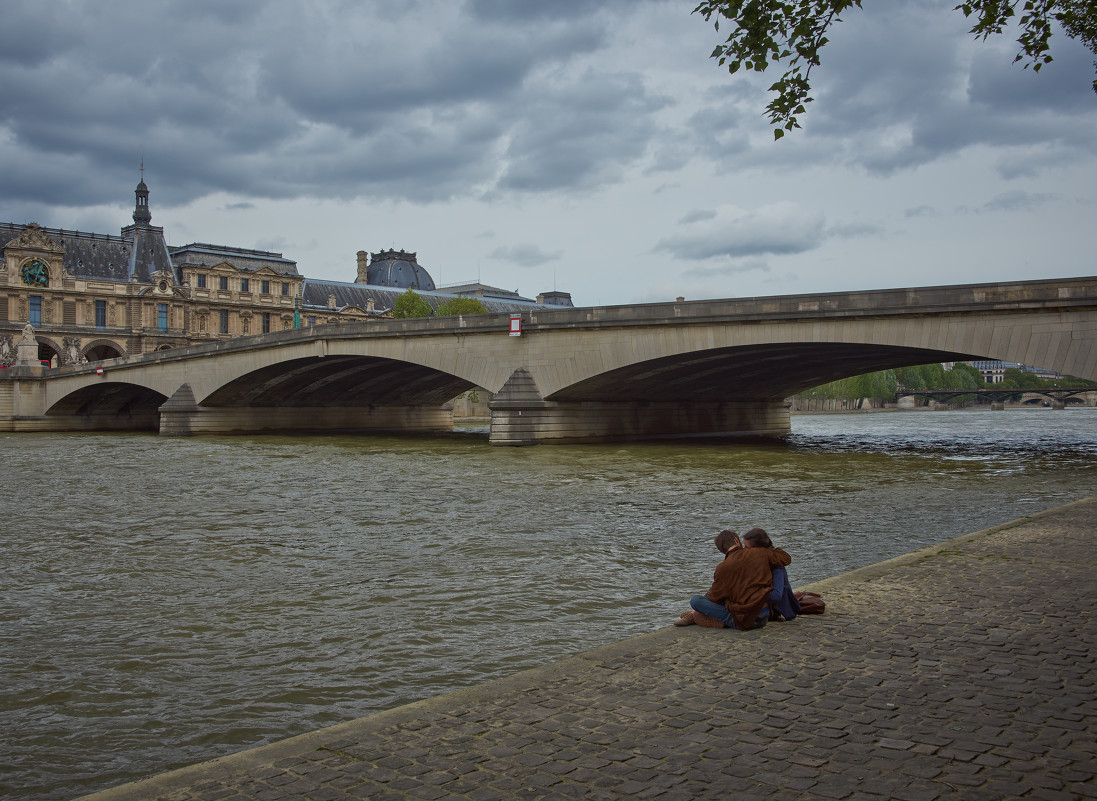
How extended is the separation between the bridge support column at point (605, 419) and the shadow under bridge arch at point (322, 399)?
985 cm

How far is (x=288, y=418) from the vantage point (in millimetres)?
56750

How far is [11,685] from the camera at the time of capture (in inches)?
296

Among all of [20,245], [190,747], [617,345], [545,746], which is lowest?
[190,747]

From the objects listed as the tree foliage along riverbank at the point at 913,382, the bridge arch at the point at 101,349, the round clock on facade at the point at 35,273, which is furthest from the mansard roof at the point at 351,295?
the tree foliage along riverbank at the point at 913,382

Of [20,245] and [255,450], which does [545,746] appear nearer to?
[255,450]

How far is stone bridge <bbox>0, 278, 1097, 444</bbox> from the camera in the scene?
29.5 m

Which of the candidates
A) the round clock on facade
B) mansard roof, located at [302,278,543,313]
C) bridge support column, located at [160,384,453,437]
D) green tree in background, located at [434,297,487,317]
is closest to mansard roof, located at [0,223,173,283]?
the round clock on facade

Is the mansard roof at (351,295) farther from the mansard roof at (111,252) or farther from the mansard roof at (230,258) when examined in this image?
the mansard roof at (111,252)

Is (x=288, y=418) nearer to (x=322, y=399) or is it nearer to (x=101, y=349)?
(x=322, y=399)

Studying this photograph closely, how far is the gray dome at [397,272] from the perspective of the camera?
125 m

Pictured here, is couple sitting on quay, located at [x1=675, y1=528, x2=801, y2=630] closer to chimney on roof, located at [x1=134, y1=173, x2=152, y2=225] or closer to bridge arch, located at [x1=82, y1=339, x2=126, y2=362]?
bridge arch, located at [x1=82, y1=339, x2=126, y2=362]

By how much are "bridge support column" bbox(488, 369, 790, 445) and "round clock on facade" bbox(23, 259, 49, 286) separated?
62780mm

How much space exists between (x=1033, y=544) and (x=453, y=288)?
133 meters

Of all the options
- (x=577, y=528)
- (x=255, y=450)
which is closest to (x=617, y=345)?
(x=255, y=450)
